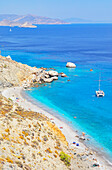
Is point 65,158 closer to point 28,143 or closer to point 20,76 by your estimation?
point 28,143

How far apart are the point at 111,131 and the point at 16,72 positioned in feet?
175

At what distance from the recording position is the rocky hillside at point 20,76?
9155 centimetres

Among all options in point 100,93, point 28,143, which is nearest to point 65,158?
point 28,143

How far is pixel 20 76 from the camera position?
323 ft

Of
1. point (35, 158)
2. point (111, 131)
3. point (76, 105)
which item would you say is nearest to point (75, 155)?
point (35, 158)

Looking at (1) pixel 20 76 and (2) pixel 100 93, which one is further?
(1) pixel 20 76

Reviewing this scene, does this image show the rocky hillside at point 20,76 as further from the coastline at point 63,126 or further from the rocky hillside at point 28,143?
the rocky hillside at point 28,143

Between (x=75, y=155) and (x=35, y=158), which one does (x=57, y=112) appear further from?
(x=35, y=158)

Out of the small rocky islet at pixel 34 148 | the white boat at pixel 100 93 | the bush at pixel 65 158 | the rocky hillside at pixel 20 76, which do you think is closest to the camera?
the small rocky islet at pixel 34 148

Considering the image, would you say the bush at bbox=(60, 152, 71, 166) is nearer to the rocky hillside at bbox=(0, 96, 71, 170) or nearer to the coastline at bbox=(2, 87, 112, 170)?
the rocky hillside at bbox=(0, 96, 71, 170)

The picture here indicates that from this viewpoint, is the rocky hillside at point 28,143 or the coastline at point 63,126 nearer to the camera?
the rocky hillside at point 28,143

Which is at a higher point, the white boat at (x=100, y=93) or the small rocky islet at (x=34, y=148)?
the white boat at (x=100, y=93)

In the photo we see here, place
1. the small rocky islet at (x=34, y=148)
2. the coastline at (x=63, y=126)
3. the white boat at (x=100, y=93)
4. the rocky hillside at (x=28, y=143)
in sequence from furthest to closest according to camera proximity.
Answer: the white boat at (x=100, y=93) < the coastline at (x=63, y=126) < the small rocky islet at (x=34, y=148) < the rocky hillside at (x=28, y=143)

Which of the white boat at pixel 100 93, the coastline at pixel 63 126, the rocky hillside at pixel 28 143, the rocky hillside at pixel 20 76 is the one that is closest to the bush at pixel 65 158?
the rocky hillside at pixel 28 143
